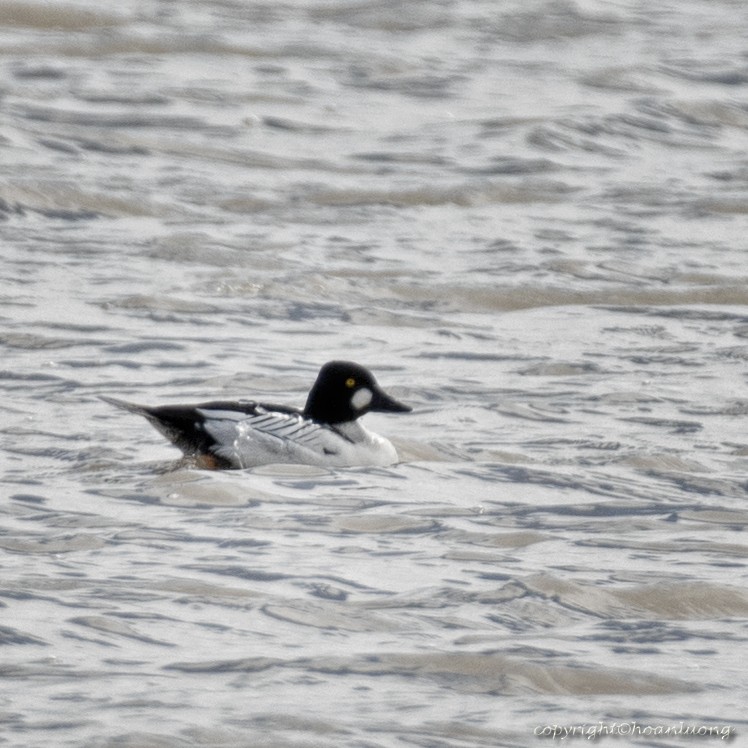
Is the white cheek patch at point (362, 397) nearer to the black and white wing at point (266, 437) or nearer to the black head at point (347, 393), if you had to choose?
the black head at point (347, 393)

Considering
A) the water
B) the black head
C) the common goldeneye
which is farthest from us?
the black head

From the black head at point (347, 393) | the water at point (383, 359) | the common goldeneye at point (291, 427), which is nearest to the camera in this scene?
the water at point (383, 359)

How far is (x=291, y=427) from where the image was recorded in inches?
350

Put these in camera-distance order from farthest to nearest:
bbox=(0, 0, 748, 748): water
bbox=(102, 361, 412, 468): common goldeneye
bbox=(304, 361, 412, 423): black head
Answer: bbox=(304, 361, 412, 423): black head, bbox=(102, 361, 412, 468): common goldeneye, bbox=(0, 0, 748, 748): water

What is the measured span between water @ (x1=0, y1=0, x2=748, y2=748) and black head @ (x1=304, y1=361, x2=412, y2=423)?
311 millimetres

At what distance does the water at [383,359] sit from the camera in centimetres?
603

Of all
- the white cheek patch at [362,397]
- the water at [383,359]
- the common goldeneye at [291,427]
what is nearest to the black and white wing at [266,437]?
the common goldeneye at [291,427]

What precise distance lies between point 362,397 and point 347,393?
75mm

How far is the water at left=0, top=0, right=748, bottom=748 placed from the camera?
19.8 feet

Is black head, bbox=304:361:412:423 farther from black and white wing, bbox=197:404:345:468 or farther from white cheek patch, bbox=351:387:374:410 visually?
black and white wing, bbox=197:404:345:468

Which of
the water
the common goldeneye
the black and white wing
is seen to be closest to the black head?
the common goldeneye

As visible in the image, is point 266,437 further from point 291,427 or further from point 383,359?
point 383,359

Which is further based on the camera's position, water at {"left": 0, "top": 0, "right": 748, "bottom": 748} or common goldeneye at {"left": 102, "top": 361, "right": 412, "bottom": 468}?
common goldeneye at {"left": 102, "top": 361, "right": 412, "bottom": 468}

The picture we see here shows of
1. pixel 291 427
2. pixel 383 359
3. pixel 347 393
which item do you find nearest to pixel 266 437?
pixel 291 427
